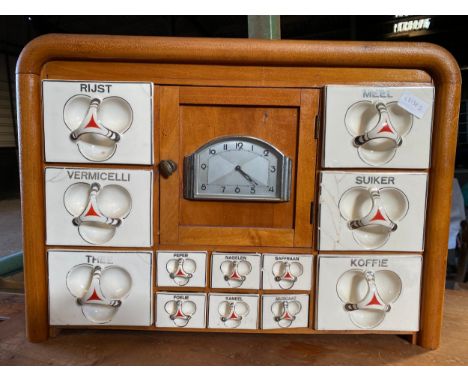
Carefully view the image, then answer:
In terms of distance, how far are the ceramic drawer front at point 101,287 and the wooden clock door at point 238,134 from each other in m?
0.08

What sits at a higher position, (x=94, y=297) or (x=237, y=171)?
(x=237, y=171)

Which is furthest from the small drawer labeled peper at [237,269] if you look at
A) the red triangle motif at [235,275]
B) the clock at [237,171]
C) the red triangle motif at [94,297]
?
the red triangle motif at [94,297]

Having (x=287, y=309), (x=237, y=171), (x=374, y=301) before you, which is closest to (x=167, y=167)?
(x=237, y=171)

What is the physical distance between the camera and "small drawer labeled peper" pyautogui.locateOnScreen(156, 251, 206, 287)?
2.10ft

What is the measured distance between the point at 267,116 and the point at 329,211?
0.21 meters

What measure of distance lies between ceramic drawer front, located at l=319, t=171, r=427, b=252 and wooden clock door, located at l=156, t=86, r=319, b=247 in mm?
35

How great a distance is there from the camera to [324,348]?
0.64 meters

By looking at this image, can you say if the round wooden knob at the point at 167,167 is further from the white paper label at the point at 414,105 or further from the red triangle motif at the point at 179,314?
the white paper label at the point at 414,105

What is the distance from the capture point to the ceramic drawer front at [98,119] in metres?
0.62

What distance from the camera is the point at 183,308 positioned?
647mm

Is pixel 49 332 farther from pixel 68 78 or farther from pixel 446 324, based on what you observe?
pixel 446 324

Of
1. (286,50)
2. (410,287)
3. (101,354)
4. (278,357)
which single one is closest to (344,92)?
(286,50)

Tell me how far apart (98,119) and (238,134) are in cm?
26

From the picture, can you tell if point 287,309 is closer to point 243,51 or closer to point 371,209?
point 371,209
